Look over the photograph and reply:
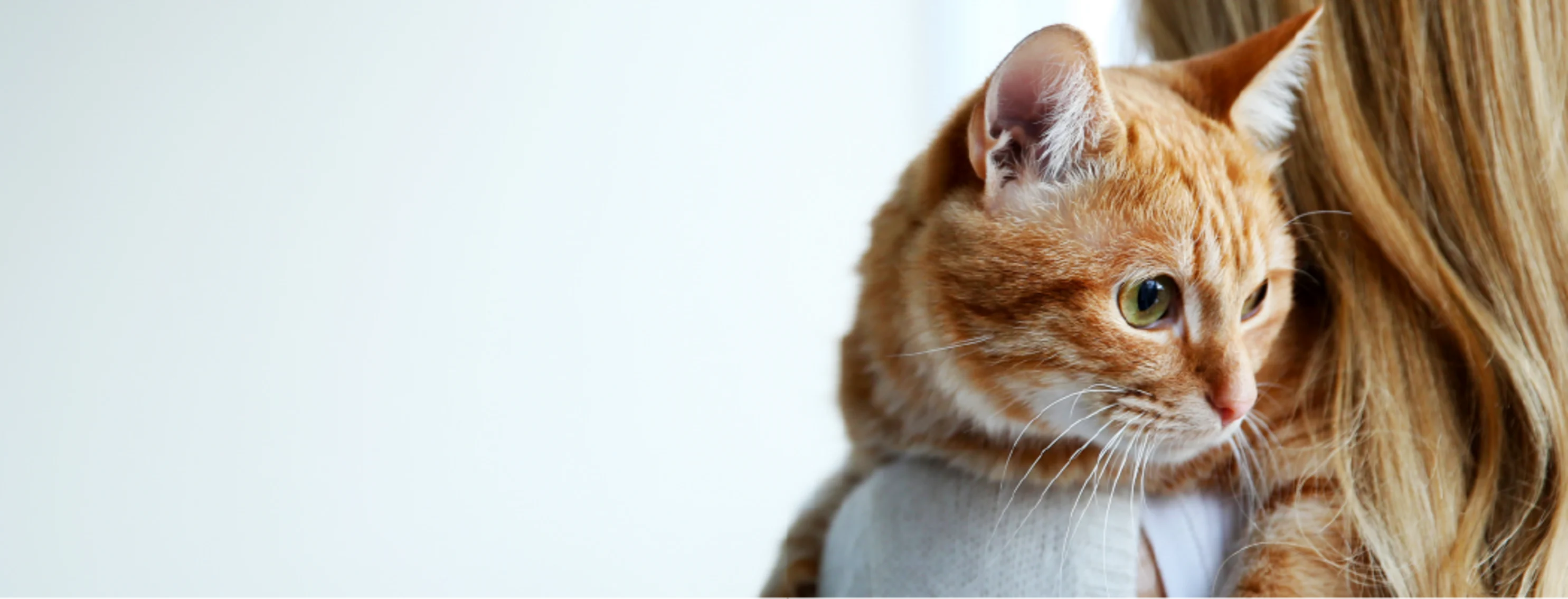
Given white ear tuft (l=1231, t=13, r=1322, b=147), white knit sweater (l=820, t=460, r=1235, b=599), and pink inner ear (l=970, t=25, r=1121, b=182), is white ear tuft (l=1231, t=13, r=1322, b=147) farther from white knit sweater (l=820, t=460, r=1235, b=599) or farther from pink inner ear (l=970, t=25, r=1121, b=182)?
white knit sweater (l=820, t=460, r=1235, b=599)

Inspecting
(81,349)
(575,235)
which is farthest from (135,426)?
(575,235)

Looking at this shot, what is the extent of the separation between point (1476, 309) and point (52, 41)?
120 centimetres

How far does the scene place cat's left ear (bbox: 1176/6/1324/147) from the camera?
922 mm

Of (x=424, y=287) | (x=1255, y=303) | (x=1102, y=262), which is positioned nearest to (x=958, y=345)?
(x=1102, y=262)

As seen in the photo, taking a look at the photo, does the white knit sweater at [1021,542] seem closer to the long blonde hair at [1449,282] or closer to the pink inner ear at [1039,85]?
the long blonde hair at [1449,282]

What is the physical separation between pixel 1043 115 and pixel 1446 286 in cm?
37

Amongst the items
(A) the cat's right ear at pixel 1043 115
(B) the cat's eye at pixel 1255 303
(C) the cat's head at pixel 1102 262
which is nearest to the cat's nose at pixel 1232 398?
(C) the cat's head at pixel 1102 262

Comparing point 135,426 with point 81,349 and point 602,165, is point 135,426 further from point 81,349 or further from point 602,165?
point 602,165

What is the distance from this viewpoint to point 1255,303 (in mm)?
996

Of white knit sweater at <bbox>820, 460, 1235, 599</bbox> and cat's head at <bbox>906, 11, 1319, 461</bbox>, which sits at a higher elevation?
cat's head at <bbox>906, 11, 1319, 461</bbox>

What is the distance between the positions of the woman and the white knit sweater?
10mm

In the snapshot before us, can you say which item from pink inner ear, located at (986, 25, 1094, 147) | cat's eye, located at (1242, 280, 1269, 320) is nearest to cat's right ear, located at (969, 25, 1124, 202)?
pink inner ear, located at (986, 25, 1094, 147)

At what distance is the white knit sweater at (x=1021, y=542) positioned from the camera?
2.91 ft

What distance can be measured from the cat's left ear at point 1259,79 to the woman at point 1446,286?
28 mm
